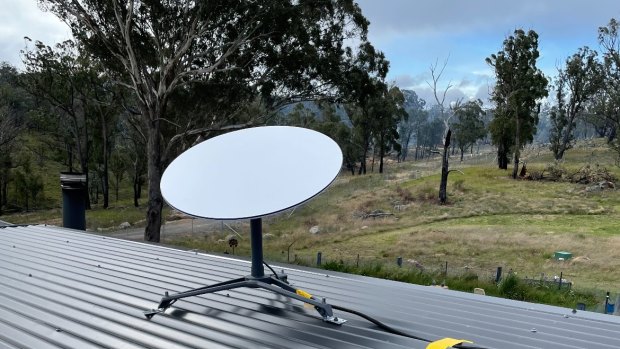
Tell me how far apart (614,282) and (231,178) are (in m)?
15.5

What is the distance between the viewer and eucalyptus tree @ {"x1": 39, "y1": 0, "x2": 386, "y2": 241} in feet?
62.3

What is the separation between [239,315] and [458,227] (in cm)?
2181

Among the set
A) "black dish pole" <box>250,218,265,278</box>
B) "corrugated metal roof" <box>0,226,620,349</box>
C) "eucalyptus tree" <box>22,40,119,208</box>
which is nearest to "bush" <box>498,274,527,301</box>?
"corrugated metal roof" <box>0,226,620,349</box>

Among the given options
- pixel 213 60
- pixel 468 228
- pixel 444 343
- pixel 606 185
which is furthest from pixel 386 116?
pixel 444 343

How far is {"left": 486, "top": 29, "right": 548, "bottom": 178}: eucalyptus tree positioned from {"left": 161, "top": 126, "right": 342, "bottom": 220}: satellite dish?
114 feet

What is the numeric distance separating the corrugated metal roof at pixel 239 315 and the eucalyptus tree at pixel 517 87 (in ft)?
113

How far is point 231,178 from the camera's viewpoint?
15.3 ft

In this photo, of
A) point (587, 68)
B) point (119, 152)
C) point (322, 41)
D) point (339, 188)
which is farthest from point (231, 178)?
point (587, 68)

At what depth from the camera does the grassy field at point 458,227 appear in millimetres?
18364

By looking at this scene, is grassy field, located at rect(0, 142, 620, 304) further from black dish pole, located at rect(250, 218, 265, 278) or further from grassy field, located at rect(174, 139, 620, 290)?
black dish pole, located at rect(250, 218, 265, 278)

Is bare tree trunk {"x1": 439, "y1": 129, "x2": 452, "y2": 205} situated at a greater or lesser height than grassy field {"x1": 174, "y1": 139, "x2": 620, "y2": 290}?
greater

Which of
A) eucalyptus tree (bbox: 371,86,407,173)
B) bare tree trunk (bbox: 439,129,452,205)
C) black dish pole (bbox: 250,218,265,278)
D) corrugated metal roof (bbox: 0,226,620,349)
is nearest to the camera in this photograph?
corrugated metal roof (bbox: 0,226,620,349)

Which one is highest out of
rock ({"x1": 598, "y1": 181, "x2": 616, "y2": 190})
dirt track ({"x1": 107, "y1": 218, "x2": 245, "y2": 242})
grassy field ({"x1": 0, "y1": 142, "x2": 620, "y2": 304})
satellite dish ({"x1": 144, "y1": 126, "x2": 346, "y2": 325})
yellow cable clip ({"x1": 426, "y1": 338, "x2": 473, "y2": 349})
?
satellite dish ({"x1": 144, "y1": 126, "x2": 346, "y2": 325})

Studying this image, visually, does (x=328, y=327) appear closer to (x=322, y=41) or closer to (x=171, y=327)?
(x=171, y=327)
